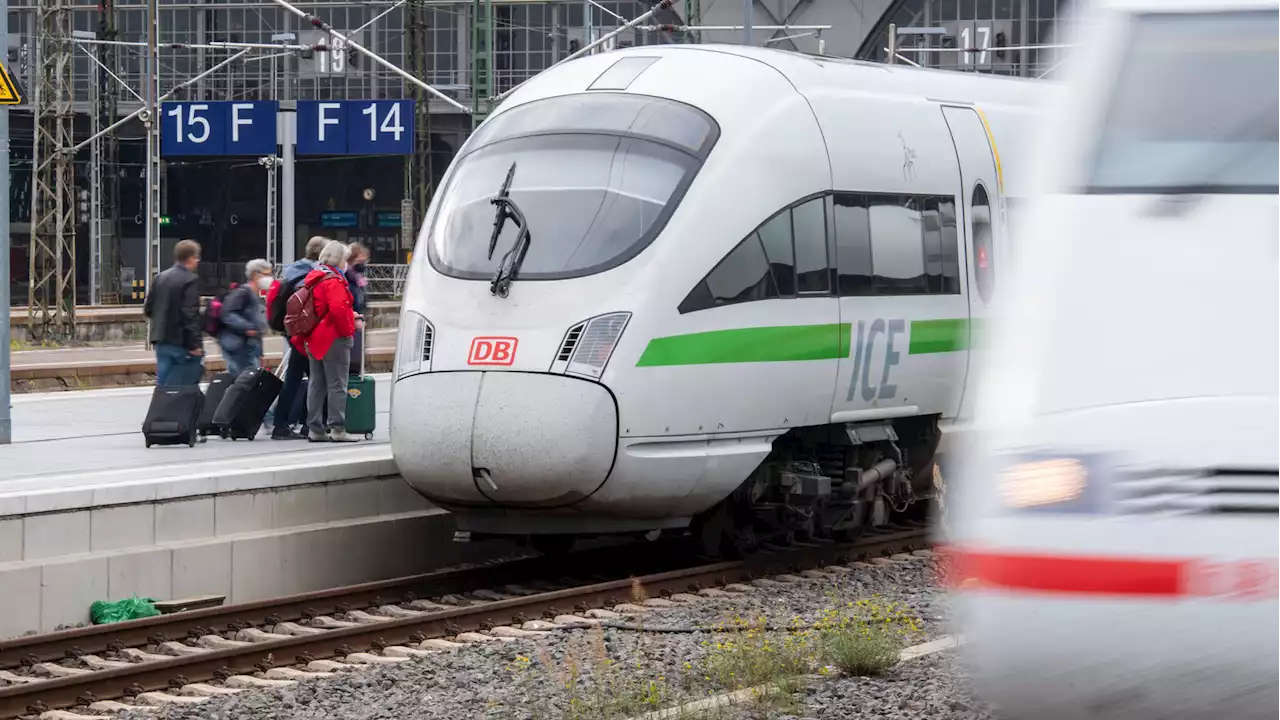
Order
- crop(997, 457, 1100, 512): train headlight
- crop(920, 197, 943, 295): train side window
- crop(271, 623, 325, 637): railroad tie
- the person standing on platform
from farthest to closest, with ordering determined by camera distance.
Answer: the person standing on platform, crop(920, 197, 943, 295): train side window, crop(271, 623, 325, 637): railroad tie, crop(997, 457, 1100, 512): train headlight

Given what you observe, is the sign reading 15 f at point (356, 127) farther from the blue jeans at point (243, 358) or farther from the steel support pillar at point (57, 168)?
the blue jeans at point (243, 358)

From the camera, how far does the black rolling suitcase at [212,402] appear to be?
541 inches

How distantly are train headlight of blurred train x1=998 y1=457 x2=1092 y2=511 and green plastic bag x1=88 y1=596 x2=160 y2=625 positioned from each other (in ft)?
21.0

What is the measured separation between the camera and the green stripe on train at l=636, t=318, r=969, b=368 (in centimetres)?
961

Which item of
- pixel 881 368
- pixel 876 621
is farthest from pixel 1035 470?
pixel 881 368

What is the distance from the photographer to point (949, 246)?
39.0ft

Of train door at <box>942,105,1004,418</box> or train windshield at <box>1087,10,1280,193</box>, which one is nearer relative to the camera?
train windshield at <box>1087,10,1280,193</box>

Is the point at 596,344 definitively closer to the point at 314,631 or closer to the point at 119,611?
the point at 314,631

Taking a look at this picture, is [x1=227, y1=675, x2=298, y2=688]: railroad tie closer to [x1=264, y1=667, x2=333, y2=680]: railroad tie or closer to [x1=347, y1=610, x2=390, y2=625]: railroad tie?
[x1=264, y1=667, x2=333, y2=680]: railroad tie

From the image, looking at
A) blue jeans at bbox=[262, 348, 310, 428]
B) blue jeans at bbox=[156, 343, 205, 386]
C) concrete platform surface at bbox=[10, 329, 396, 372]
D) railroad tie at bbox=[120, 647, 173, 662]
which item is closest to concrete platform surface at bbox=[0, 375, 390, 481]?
blue jeans at bbox=[262, 348, 310, 428]

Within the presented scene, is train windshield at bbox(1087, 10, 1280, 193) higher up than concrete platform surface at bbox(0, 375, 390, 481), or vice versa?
train windshield at bbox(1087, 10, 1280, 193)

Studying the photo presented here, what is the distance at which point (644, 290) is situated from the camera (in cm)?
958

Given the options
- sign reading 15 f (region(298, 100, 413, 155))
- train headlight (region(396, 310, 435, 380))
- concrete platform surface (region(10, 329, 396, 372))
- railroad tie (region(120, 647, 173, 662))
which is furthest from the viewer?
sign reading 15 f (region(298, 100, 413, 155))

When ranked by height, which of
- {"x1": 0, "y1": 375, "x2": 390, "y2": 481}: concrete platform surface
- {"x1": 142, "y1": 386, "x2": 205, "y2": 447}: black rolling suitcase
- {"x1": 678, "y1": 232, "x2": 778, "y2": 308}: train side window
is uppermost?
{"x1": 678, "y1": 232, "x2": 778, "y2": 308}: train side window
